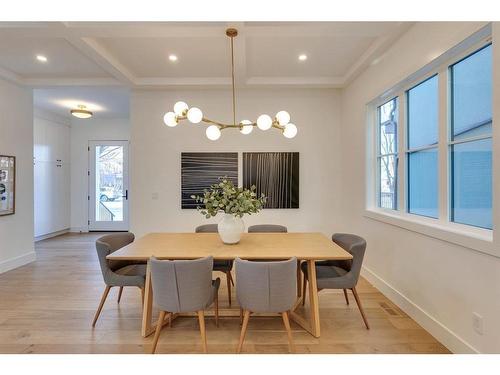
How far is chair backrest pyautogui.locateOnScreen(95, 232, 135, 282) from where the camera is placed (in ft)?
7.89

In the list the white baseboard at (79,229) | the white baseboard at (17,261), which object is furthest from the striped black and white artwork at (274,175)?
the white baseboard at (79,229)

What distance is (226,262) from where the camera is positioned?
9.71 ft

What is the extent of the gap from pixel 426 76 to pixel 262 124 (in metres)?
1.58

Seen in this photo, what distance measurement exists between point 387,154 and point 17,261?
5.51 meters

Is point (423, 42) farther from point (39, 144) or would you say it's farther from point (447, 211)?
point (39, 144)

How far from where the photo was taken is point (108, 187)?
23.2ft

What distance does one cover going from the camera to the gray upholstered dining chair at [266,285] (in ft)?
6.16

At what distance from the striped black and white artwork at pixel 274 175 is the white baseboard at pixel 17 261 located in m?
3.66

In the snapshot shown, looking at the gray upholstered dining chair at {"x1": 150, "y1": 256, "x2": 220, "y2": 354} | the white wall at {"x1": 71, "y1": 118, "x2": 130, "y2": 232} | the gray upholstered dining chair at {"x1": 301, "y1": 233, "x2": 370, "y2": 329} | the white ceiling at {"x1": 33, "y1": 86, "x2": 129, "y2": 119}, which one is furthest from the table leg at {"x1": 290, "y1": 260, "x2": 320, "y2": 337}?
the white wall at {"x1": 71, "y1": 118, "x2": 130, "y2": 232}

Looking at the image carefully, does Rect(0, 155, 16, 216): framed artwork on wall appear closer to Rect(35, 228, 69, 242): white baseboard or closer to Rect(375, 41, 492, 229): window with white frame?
Rect(35, 228, 69, 242): white baseboard

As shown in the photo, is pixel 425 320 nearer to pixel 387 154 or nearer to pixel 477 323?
pixel 477 323

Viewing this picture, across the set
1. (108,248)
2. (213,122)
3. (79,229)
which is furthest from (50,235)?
(213,122)

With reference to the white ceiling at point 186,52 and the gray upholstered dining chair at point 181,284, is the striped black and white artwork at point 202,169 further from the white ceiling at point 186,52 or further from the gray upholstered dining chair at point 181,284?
the gray upholstered dining chair at point 181,284
